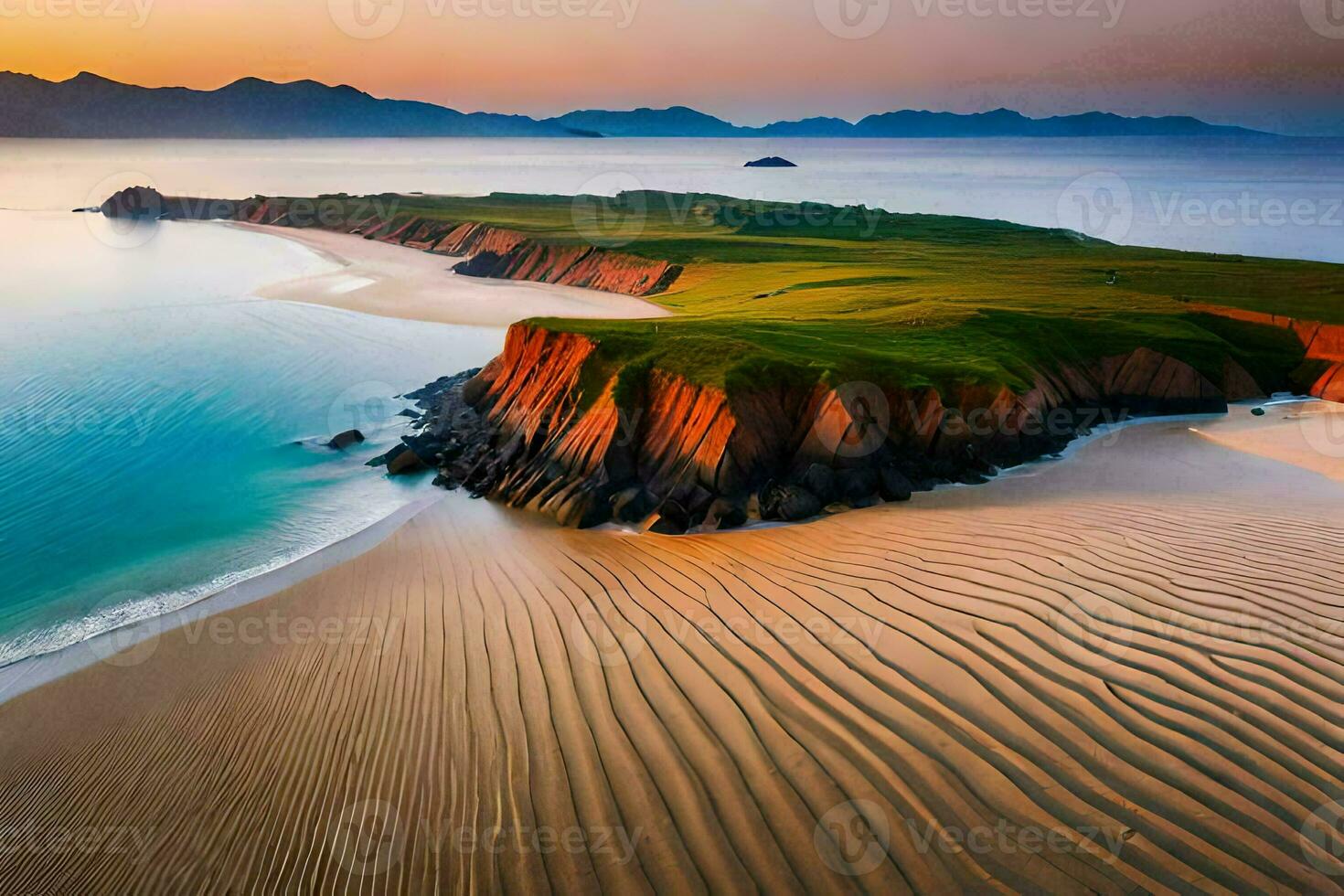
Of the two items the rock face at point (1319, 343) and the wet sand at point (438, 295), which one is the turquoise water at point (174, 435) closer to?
the wet sand at point (438, 295)

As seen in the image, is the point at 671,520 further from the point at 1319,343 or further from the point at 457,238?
the point at 457,238

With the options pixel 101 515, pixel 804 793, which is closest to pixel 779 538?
pixel 804 793

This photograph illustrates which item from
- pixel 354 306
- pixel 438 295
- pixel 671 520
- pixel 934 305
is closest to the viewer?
pixel 671 520

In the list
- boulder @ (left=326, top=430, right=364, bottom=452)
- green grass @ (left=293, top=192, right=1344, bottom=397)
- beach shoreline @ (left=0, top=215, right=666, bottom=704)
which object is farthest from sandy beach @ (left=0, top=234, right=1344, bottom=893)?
boulder @ (left=326, top=430, right=364, bottom=452)

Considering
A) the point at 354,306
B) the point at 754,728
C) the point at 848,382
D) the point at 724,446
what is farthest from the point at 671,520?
the point at 354,306

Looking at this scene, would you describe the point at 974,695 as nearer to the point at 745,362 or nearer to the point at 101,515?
the point at 745,362

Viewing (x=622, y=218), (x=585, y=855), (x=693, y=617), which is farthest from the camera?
(x=622, y=218)

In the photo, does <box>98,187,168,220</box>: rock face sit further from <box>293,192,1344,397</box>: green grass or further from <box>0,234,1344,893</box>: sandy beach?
<box>0,234,1344,893</box>: sandy beach
